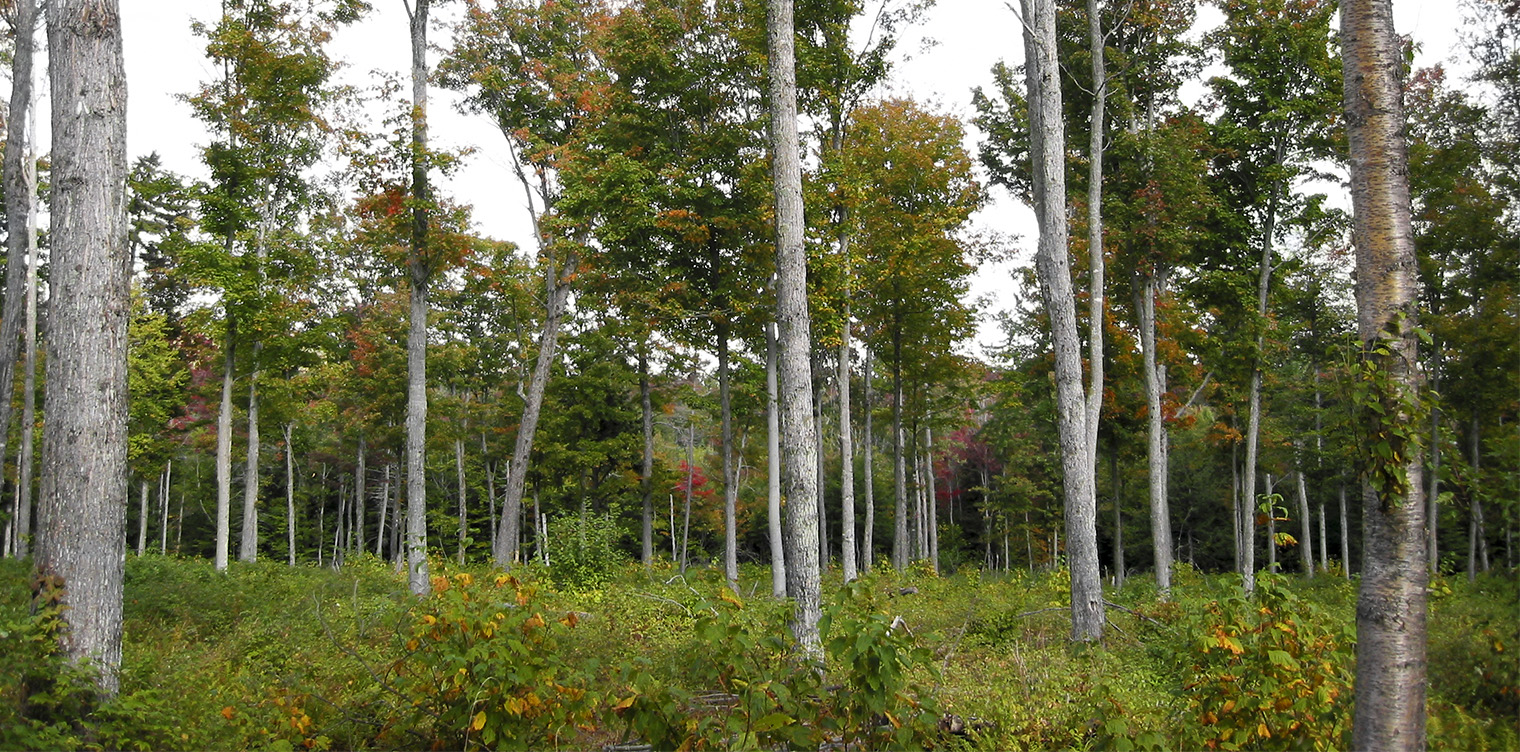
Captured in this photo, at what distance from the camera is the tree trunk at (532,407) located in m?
15.1

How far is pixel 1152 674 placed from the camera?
8.08m

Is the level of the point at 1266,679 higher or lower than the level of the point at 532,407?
lower

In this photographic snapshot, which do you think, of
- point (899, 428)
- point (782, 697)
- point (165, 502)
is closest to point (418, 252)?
point (782, 697)

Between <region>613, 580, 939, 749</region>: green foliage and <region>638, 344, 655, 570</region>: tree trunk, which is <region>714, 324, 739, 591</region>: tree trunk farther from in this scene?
<region>613, 580, 939, 749</region>: green foliage

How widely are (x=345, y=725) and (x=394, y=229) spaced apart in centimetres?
970

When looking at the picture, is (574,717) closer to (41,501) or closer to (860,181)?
(41,501)

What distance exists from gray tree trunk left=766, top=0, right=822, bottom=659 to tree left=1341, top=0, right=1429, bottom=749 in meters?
4.65

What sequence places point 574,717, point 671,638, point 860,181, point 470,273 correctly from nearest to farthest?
point 574,717, point 671,638, point 860,181, point 470,273

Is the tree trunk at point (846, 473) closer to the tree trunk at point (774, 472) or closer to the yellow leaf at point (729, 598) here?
the tree trunk at point (774, 472)

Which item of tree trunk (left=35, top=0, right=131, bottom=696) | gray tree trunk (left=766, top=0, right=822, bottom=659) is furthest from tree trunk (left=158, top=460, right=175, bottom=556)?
gray tree trunk (left=766, top=0, right=822, bottom=659)

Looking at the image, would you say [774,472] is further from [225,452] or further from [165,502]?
[165,502]

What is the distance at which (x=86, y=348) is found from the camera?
5.74 meters

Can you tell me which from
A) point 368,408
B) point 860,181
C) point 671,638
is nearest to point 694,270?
point 860,181

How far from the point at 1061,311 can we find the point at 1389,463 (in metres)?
6.02
